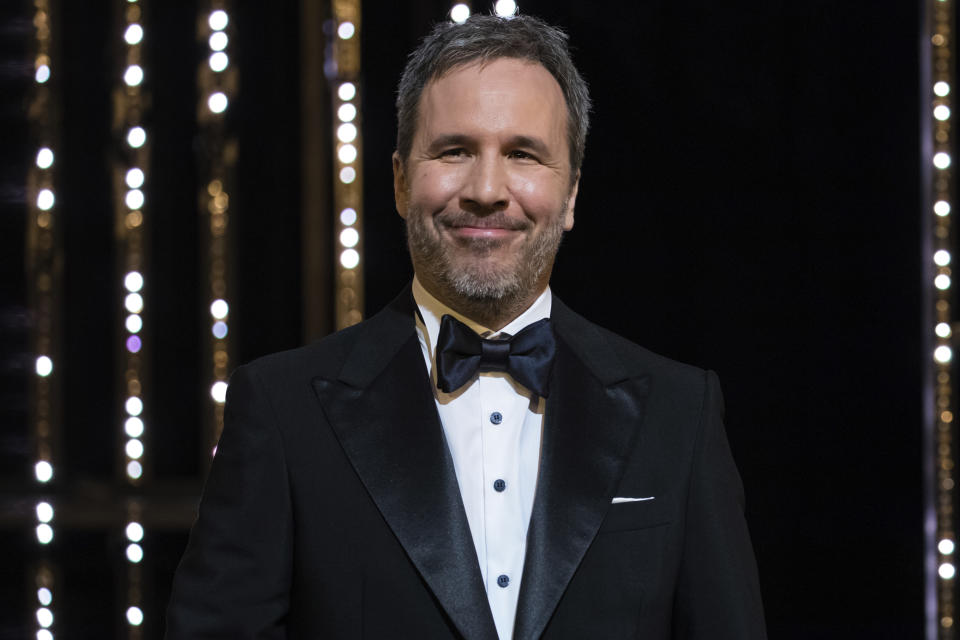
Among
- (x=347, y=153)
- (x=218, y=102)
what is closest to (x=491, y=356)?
(x=347, y=153)

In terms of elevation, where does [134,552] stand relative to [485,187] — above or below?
below

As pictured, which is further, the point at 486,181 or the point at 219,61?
the point at 219,61

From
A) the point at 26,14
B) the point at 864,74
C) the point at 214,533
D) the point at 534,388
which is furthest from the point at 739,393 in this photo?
the point at 26,14

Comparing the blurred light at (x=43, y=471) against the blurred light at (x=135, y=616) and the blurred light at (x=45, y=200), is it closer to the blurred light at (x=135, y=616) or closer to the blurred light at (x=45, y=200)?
the blurred light at (x=135, y=616)

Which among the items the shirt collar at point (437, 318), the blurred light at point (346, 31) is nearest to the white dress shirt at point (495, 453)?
the shirt collar at point (437, 318)

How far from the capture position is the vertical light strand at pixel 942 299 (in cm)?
262

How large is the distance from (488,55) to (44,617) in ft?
7.95

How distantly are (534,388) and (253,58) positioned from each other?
1981 mm

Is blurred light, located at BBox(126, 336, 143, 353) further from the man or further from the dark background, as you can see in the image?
the man

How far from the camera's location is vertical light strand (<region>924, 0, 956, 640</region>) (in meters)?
2.62

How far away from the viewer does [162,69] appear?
305 centimetres

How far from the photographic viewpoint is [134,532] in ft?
9.88

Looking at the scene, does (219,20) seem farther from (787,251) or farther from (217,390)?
(787,251)

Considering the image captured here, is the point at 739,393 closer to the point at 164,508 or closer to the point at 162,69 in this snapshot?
the point at 164,508
